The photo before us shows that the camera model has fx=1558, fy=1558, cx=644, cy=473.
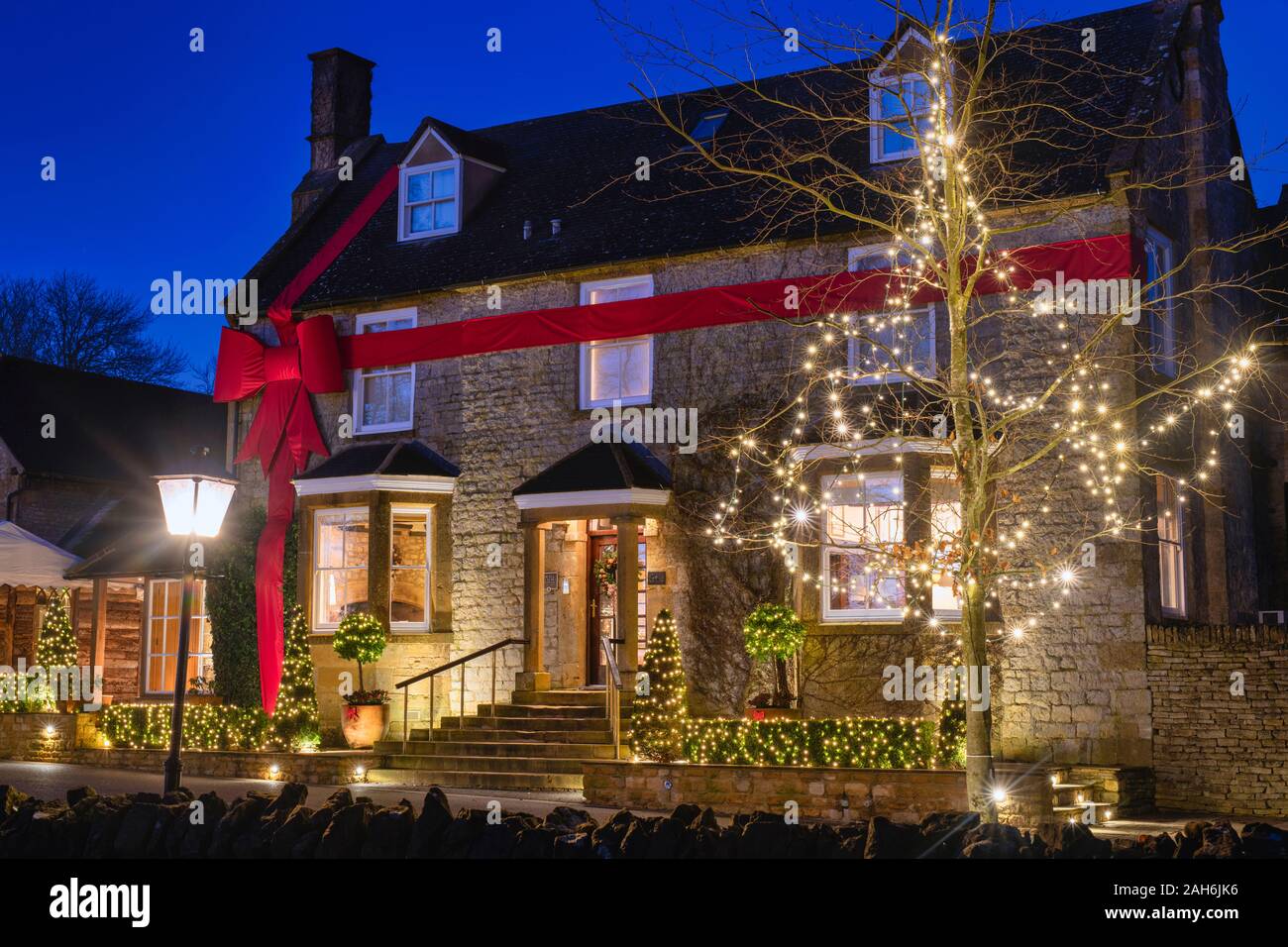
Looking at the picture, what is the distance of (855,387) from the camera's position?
19.7m

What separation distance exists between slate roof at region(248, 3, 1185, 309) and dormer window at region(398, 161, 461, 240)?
0.93ft

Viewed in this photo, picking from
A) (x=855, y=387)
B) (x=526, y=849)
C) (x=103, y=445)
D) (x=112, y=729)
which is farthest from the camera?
(x=103, y=445)

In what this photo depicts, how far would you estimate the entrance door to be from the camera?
21.8 meters

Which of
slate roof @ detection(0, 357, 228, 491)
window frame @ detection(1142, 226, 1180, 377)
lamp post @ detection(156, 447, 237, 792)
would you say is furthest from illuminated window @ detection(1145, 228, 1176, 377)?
slate roof @ detection(0, 357, 228, 491)

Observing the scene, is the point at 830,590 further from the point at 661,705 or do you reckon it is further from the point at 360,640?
the point at 360,640

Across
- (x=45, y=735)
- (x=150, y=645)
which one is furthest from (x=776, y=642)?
(x=45, y=735)

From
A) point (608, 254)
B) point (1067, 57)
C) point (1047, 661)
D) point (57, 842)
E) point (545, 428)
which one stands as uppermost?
point (1067, 57)

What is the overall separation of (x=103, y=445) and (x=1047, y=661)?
20425 millimetres

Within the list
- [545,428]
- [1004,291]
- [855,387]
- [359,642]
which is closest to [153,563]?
[359,642]

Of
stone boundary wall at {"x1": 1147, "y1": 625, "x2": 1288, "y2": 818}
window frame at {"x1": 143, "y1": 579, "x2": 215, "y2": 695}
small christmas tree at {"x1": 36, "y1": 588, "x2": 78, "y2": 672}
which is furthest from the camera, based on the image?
window frame at {"x1": 143, "y1": 579, "x2": 215, "y2": 695}

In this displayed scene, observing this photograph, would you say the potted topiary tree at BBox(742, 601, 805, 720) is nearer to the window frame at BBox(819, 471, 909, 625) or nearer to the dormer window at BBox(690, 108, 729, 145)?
the window frame at BBox(819, 471, 909, 625)

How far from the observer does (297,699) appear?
21188 mm

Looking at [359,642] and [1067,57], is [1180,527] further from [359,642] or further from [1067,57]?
[359,642]

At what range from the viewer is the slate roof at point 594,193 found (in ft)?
64.2
